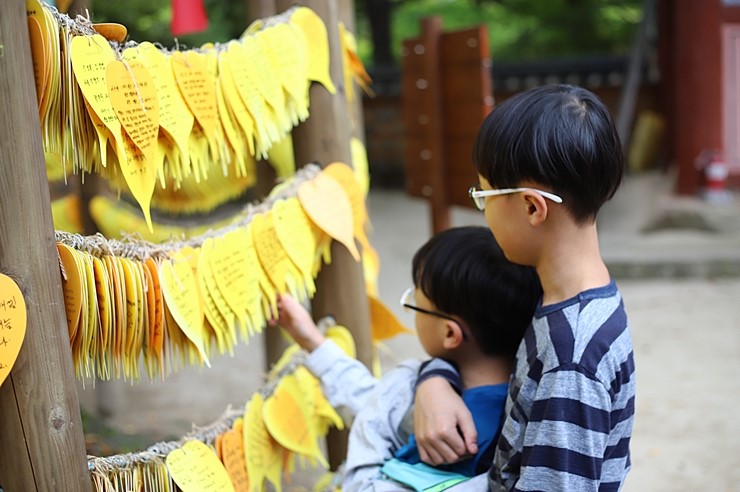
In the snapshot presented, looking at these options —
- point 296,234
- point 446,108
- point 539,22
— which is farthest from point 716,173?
point 296,234

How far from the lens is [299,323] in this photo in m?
1.97

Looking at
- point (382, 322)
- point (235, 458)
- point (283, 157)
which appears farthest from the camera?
point (283, 157)

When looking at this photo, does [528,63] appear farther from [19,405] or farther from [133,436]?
[19,405]

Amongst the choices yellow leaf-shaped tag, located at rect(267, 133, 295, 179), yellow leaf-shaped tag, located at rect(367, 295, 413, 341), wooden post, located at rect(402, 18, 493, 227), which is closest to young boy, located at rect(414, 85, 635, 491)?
yellow leaf-shaped tag, located at rect(367, 295, 413, 341)

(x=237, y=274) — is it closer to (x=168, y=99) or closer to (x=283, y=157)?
(x=168, y=99)

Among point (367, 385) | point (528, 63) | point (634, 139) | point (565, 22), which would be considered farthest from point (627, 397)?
point (565, 22)

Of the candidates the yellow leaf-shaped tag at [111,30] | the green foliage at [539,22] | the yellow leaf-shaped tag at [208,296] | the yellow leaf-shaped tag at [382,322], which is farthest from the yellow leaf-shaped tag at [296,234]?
the green foliage at [539,22]

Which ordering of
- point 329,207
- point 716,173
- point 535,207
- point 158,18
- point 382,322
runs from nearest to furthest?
point 535,207 < point 329,207 < point 382,322 < point 716,173 < point 158,18

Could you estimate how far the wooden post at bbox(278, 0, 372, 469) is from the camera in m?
2.17

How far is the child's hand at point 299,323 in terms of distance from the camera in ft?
6.45

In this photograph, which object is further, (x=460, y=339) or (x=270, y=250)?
(x=270, y=250)

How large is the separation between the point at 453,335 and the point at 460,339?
16 millimetres

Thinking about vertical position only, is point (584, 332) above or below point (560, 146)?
below

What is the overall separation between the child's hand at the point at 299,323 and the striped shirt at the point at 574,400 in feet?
2.13
